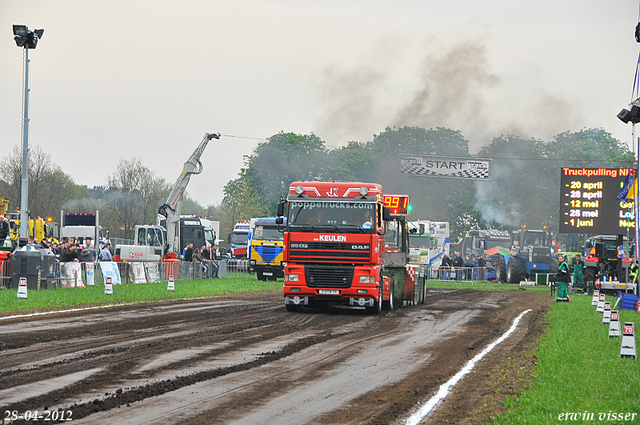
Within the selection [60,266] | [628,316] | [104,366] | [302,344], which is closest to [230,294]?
[60,266]

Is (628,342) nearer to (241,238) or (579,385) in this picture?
(579,385)

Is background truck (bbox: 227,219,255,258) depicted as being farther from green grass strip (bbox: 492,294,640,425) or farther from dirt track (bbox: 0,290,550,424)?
green grass strip (bbox: 492,294,640,425)

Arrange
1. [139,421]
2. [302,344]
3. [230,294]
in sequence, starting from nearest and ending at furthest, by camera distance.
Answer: [139,421] < [302,344] < [230,294]

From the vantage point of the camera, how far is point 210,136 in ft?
141

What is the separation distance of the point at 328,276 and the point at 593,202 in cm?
1754

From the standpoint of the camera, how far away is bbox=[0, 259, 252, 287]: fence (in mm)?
25469

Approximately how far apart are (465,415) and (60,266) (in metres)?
20.7

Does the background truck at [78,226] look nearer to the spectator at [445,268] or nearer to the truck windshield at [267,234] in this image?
the truck windshield at [267,234]

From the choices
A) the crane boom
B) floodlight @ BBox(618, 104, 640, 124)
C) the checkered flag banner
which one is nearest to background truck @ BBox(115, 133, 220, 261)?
the crane boom

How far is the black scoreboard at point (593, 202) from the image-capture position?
3294 cm

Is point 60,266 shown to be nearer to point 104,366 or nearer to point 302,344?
point 302,344

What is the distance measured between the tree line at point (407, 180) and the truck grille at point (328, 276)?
45.5 metres

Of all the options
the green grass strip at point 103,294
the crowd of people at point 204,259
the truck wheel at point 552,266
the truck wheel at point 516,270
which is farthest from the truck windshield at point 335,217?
the truck wheel at point 516,270

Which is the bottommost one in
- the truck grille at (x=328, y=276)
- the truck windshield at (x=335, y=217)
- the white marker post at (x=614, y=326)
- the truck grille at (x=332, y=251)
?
the white marker post at (x=614, y=326)
